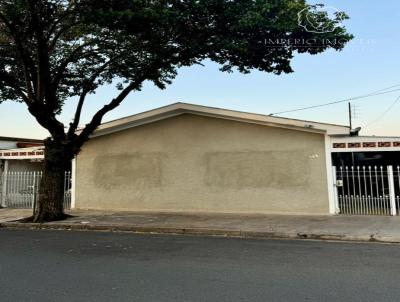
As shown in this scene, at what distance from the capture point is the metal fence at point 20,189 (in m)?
18.2

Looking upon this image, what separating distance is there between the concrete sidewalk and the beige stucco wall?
3.44 feet

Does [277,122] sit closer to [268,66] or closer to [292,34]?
[268,66]

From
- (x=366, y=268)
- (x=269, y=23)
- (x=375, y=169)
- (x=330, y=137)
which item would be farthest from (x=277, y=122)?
(x=366, y=268)

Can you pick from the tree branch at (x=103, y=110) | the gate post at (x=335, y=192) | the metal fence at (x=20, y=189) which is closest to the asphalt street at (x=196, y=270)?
the gate post at (x=335, y=192)

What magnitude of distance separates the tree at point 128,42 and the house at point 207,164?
2.03m

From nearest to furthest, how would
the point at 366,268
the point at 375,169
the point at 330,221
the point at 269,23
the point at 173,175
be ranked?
the point at 366,268 → the point at 269,23 → the point at 330,221 → the point at 375,169 → the point at 173,175

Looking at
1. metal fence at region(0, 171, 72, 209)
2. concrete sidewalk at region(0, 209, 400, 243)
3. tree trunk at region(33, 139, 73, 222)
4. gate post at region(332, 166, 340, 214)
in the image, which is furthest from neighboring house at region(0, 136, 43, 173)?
gate post at region(332, 166, 340, 214)

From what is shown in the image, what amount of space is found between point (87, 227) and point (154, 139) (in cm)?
514

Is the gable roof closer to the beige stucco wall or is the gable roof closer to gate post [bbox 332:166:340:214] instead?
the beige stucco wall

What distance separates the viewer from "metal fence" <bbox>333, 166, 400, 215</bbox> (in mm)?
13172

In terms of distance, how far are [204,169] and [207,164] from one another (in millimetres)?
Result: 221

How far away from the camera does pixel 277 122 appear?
1432 cm

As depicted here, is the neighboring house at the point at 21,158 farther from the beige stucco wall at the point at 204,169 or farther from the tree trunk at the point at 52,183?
the tree trunk at the point at 52,183

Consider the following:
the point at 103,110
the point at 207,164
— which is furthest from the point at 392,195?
the point at 103,110
